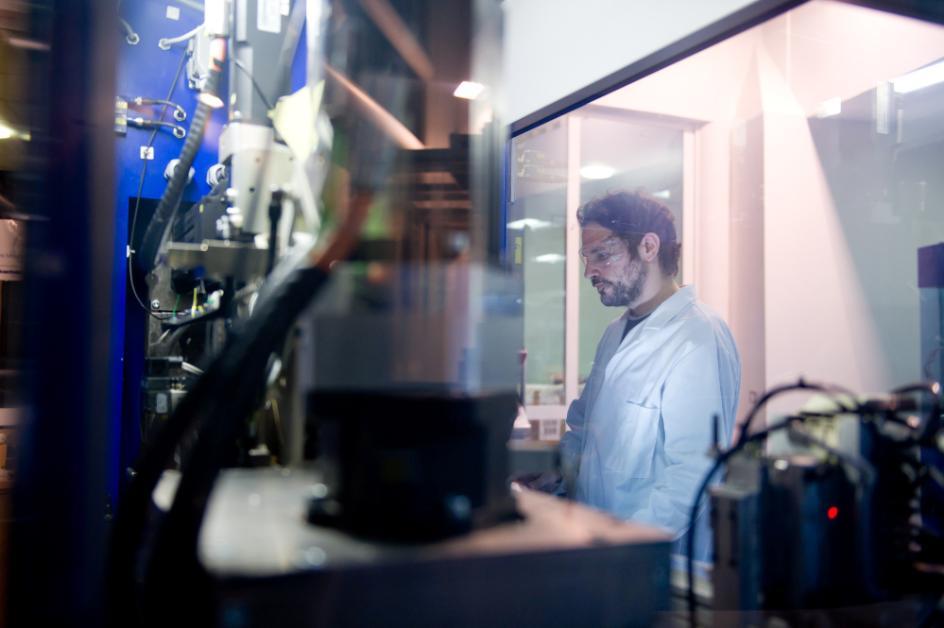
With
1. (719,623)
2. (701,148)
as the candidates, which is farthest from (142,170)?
(701,148)

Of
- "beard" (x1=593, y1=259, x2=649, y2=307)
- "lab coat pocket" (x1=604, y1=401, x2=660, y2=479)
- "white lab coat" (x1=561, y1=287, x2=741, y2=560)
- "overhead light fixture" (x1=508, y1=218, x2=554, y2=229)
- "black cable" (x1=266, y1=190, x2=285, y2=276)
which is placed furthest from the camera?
"beard" (x1=593, y1=259, x2=649, y2=307)

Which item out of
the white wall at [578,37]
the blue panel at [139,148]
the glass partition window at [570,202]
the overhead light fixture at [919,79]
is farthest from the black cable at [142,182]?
the overhead light fixture at [919,79]

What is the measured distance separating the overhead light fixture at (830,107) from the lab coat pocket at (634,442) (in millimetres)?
955

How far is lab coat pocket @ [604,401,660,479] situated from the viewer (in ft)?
5.62

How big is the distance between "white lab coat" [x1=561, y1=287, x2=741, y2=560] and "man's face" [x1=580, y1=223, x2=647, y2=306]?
0.07m

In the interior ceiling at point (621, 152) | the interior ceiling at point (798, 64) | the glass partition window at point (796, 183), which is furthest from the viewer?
the interior ceiling at point (621, 152)

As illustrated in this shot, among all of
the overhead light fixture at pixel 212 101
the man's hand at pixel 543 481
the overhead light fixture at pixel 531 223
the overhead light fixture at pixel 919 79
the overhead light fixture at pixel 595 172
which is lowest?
the man's hand at pixel 543 481

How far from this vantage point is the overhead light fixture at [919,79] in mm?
1482

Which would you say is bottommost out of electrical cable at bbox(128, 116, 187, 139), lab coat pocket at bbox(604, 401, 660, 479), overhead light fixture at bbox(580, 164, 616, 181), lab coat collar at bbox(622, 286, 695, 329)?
lab coat pocket at bbox(604, 401, 660, 479)

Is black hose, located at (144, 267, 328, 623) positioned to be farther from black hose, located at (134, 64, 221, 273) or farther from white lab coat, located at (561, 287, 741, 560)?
white lab coat, located at (561, 287, 741, 560)

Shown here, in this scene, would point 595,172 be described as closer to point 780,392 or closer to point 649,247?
point 649,247

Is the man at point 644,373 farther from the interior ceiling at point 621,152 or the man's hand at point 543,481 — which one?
the man's hand at point 543,481

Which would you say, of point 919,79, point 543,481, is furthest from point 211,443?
point 919,79

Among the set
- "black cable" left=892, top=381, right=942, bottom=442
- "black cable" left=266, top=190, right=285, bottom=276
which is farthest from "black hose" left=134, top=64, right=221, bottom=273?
"black cable" left=892, top=381, right=942, bottom=442
